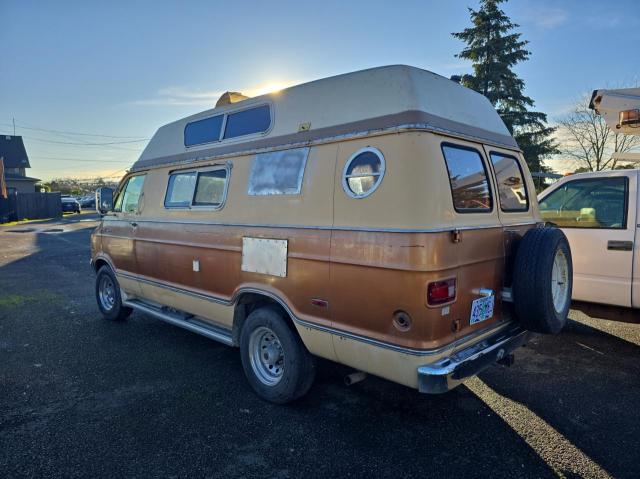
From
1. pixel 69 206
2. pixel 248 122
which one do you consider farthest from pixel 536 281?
pixel 69 206

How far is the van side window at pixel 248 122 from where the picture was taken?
4008 mm

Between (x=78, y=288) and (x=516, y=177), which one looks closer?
(x=516, y=177)

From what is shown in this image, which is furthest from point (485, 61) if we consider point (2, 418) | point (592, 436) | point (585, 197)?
point (2, 418)

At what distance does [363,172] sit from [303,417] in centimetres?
209

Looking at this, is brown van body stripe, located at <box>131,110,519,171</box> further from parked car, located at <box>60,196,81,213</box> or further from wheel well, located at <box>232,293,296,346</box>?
parked car, located at <box>60,196,81,213</box>

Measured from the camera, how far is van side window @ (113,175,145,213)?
563 centimetres

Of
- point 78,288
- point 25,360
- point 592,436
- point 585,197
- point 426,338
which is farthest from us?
point 78,288

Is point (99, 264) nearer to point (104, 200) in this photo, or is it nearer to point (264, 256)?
point (104, 200)

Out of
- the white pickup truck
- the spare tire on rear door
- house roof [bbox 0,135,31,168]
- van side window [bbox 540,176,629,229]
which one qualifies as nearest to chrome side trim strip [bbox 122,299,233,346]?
the spare tire on rear door

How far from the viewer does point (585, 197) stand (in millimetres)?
5270

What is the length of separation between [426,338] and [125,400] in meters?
2.83

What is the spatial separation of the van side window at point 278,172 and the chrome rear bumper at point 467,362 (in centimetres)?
173

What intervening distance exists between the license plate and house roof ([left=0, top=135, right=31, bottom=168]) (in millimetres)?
55914

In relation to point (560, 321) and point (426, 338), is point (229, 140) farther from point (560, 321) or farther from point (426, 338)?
point (560, 321)
